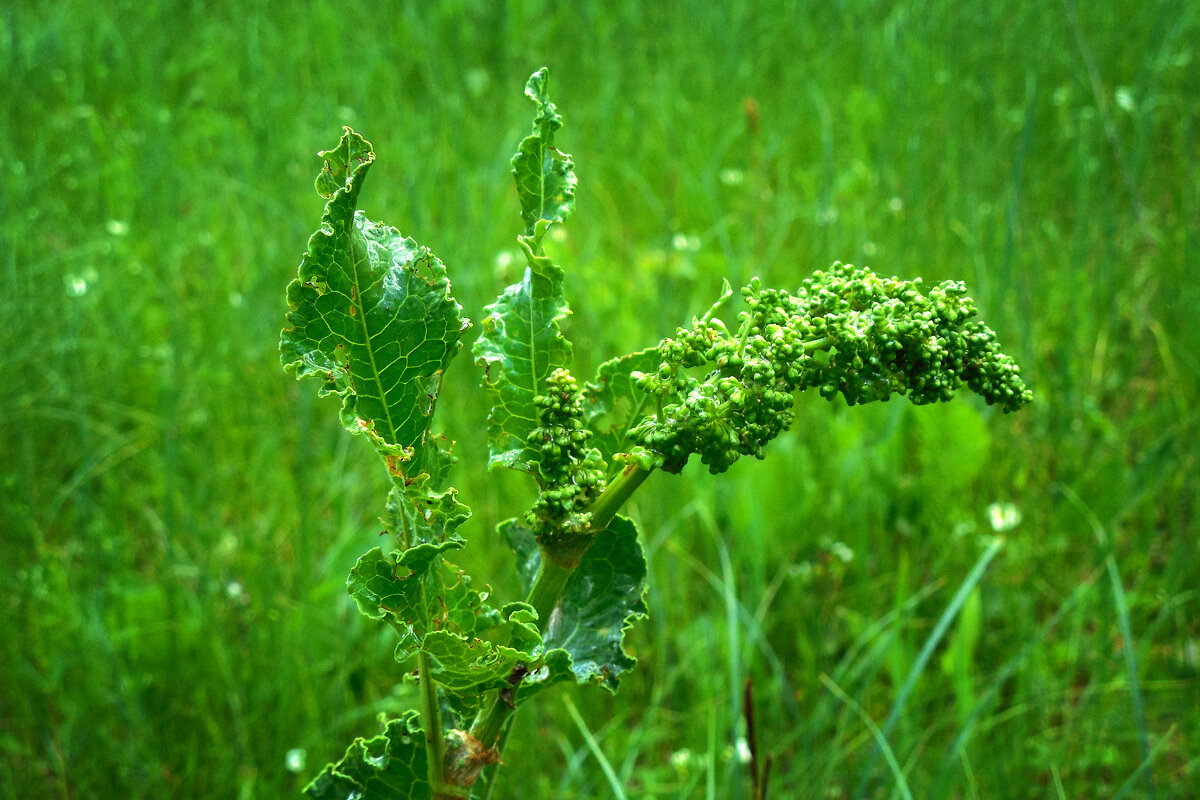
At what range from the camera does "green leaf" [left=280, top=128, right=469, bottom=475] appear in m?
0.99

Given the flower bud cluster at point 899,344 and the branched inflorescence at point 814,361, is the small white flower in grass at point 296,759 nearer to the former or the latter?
the branched inflorescence at point 814,361

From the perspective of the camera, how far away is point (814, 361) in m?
0.92

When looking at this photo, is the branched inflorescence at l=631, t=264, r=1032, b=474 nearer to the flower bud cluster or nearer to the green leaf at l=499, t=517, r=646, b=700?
the flower bud cluster

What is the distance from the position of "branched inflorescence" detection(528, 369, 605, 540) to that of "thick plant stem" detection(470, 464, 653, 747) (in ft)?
0.06

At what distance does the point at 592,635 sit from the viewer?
1140mm

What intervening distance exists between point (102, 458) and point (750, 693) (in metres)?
2.27

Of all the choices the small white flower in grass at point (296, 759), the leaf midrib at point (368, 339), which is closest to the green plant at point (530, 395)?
the leaf midrib at point (368, 339)

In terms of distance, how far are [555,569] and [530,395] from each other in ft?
0.60

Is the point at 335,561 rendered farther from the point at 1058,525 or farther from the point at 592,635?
the point at 1058,525

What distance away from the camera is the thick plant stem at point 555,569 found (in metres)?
0.95

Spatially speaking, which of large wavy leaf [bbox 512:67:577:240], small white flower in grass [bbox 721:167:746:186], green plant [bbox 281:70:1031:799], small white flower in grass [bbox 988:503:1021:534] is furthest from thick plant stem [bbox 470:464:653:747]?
small white flower in grass [bbox 721:167:746:186]

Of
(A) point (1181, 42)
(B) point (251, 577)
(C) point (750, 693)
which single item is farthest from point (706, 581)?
(A) point (1181, 42)

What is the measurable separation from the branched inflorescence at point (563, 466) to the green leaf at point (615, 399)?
0.32ft

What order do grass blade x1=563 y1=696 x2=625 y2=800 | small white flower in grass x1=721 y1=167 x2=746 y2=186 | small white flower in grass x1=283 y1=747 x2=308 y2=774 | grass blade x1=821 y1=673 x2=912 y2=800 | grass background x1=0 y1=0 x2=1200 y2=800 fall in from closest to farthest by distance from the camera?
grass blade x1=563 y1=696 x2=625 y2=800
grass blade x1=821 y1=673 x2=912 y2=800
small white flower in grass x1=283 y1=747 x2=308 y2=774
grass background x1=0 y1=0 x2=1200 y2=800
small white flower in grass x1=721 y1=167 x2=746 y2=186
